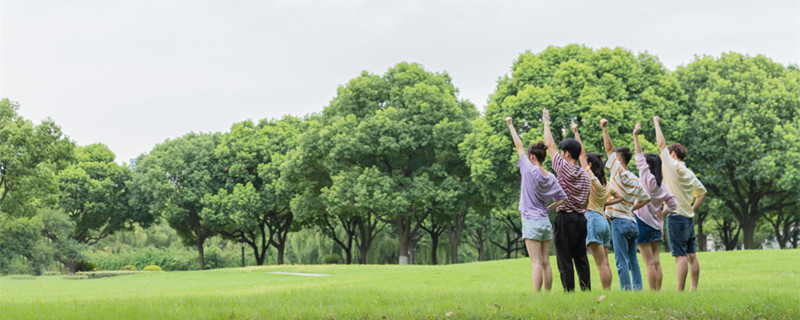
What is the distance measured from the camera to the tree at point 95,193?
4794 centimetres

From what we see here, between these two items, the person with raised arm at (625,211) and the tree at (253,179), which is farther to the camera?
the tree at (253,179)

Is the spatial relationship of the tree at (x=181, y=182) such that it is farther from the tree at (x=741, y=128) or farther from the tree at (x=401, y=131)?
the tree at (x=741, y=128)

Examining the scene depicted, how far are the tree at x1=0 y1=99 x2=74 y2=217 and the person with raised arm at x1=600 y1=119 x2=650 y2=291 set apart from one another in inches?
1138

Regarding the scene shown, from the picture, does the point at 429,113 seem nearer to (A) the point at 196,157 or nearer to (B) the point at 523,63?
(B) the point at 523,63

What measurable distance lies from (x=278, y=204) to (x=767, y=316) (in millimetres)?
39870

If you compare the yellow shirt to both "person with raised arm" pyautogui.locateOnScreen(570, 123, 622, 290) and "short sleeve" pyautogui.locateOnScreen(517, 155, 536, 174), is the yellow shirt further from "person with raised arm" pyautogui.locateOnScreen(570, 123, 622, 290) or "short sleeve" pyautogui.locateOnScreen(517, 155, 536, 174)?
"short sleeve" pyautogui.locateOnScreen(517, 155, 536, 174)

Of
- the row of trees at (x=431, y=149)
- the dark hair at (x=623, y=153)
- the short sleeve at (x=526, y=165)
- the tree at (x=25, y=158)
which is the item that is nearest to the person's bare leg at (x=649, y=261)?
the dark hair at (x=623, y=153)

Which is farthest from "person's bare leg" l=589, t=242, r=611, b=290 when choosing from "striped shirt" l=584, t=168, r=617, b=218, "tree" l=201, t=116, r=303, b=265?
"tree" l=201, t=116, r=303, b=265

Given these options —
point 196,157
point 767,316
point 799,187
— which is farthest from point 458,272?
point 196,157

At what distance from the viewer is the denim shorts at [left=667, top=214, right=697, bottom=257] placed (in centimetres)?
924

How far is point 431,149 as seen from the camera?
3762 cm

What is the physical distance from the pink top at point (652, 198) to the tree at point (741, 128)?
82.4ft

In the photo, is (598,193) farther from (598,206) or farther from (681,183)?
(681,183)

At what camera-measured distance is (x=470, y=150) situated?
1340 inches
